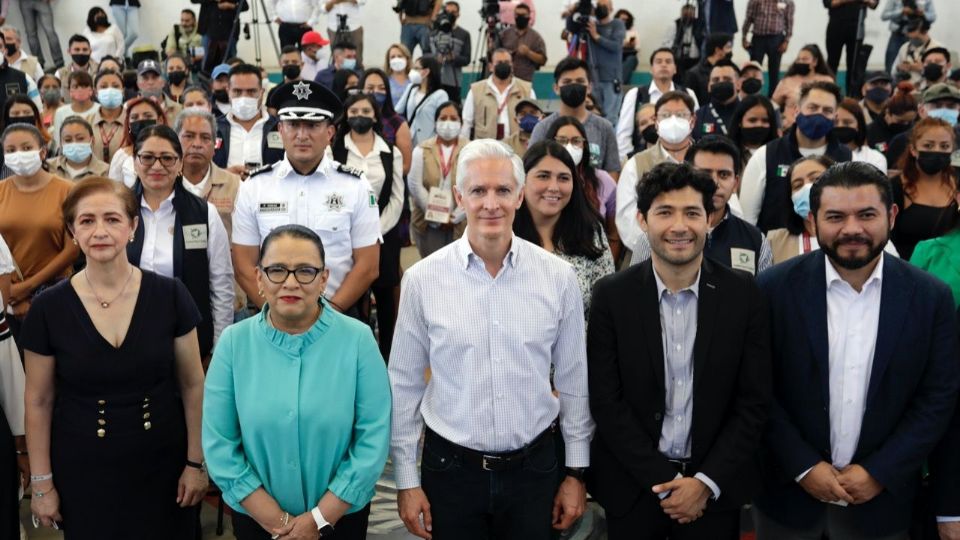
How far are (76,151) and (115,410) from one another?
113 inches

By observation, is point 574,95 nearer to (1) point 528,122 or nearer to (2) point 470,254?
(1) point 528,122

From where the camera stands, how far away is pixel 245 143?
5.81 metres

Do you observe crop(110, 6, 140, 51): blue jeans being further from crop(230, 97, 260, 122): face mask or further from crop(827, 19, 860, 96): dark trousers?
crop(827, 19, 860, 96): dark trousers

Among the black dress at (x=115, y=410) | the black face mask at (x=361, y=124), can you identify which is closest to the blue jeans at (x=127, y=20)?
the black face mask at (x=361, y=124)

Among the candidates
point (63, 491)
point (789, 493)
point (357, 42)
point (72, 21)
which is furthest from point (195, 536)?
point (72, 21)

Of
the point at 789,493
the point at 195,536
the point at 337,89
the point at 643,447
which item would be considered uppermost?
the point at 337,89

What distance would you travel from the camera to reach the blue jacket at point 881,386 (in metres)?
2.61

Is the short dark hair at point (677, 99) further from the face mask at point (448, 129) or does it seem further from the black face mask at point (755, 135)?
the face mask at point (448, 129)

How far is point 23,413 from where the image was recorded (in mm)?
2965

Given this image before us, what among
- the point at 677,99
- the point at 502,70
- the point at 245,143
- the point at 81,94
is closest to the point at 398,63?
the point at 502,70

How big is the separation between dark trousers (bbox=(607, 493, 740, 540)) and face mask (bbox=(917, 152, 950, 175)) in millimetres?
2431

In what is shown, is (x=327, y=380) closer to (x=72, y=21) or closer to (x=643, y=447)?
(x=643, y=447)

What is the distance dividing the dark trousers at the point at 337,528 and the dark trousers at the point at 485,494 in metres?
0.21

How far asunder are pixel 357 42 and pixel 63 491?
879cm
